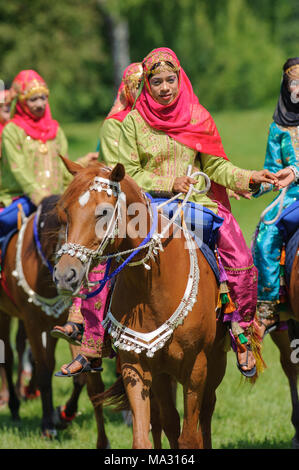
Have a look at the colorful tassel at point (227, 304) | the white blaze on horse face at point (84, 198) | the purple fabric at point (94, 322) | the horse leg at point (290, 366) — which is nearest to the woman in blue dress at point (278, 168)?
the horse leg at point (290, 366)

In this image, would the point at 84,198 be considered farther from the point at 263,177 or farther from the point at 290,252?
the point at 290,252

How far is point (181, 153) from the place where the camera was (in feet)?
17.2

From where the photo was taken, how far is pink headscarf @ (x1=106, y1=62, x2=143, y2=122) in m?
6.43

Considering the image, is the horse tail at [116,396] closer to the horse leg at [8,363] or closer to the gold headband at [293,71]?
the gold headband at [293,71]

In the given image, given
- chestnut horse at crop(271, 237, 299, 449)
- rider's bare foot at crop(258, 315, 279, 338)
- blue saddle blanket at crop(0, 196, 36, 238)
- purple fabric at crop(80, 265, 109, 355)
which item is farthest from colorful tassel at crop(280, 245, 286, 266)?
blue saddle blanket at crop(0, 196, 36, 238)

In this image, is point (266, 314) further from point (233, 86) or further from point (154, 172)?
point (233, 86)

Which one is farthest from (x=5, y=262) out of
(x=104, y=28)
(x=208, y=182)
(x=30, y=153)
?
(x=104, y=28)

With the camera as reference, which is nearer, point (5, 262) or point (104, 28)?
point (5, 262)

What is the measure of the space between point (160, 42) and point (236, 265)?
26112 millimetres

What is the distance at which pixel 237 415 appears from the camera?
789cm

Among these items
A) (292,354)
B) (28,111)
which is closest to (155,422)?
(292,354)

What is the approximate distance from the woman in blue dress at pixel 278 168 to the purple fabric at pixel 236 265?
2.54 feet

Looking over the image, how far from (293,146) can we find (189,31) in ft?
79.9

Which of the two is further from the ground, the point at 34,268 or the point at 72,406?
the point at 34,268
